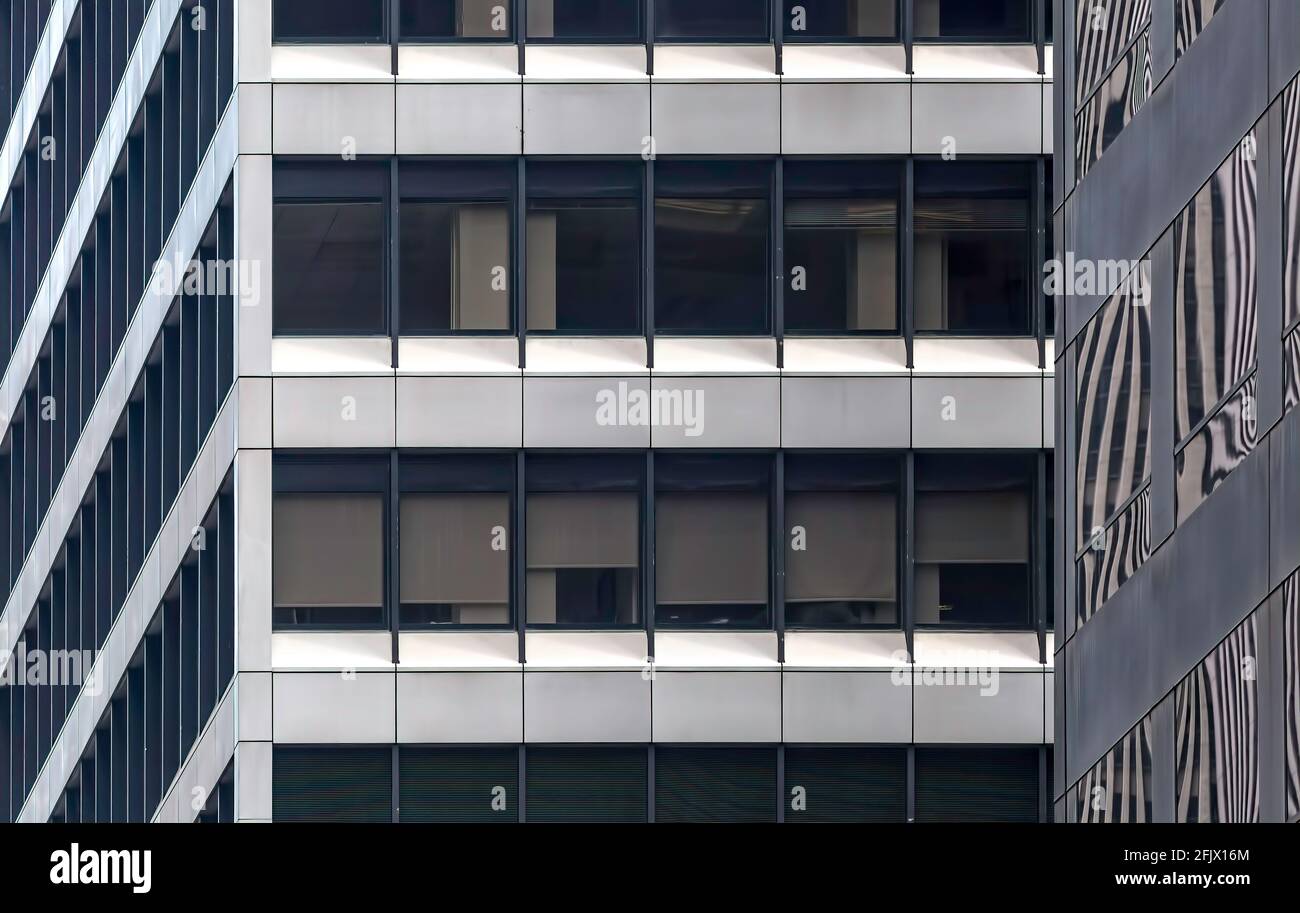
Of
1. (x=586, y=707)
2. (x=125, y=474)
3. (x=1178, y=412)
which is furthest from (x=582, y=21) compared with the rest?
(x=1178, y=412)

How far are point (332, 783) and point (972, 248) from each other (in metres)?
10.6

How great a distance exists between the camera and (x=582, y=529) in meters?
29.7

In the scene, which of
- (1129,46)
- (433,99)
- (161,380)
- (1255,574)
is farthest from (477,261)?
(1255,574)

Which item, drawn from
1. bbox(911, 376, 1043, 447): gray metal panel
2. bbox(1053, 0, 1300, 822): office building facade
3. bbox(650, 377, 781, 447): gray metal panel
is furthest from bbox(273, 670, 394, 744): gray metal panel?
bbox(1053, 0, 1300, 822): office building facade

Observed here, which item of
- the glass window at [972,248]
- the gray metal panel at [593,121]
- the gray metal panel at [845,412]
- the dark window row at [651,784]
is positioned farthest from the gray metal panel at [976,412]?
the gray metal panel at [593,121]

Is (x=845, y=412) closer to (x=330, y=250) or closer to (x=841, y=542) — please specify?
(x=841, y=542)

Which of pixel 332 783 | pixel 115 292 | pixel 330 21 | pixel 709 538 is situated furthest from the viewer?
pixel 115 292

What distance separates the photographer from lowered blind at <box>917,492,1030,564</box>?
30016mm

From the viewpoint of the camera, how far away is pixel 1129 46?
1884 centimetres

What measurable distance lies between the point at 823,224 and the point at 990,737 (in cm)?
685

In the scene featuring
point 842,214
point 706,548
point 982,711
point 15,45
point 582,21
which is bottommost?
point 982,711

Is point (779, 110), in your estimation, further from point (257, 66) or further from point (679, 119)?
point (257, 66)

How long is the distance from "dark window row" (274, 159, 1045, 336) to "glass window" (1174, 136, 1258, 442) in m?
12.9
